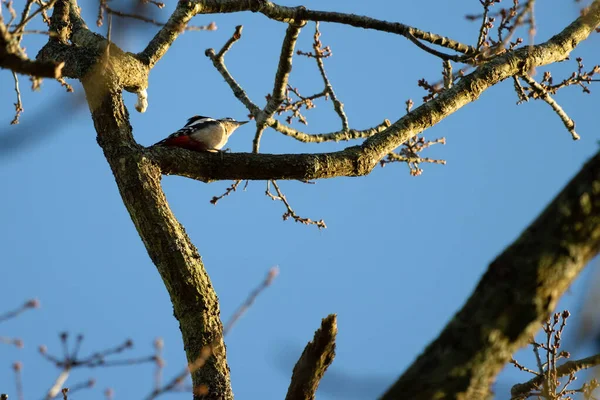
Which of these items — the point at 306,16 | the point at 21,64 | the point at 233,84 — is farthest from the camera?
the point at 233,84

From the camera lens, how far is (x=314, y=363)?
112 inches

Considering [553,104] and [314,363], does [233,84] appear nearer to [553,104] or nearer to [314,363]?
[553,104]

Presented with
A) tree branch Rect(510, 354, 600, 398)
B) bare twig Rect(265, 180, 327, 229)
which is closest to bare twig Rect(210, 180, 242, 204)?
bare twig Rect(265, 180, 327, 229)

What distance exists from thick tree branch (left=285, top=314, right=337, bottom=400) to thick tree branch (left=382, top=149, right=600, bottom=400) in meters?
0.98

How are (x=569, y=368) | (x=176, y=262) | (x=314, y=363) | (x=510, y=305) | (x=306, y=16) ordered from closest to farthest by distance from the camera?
(x=510, y=305) → (x=314, y=363) → (x=176, y=262) → (x=569, y=368) → (x=306, y=16)

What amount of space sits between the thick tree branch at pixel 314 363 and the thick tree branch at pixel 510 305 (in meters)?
0.98

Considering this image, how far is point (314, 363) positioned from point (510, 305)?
3.92 ft

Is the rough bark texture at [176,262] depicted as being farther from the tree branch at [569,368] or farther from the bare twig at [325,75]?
the bare twig at [325,75]

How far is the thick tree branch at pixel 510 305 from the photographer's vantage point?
1.81 m

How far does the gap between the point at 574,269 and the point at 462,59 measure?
88.3 inches

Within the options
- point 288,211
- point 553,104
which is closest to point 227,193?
point 288,211

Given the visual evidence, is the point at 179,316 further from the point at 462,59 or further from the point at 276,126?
the point at 276,126

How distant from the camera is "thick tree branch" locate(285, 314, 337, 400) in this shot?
283cm

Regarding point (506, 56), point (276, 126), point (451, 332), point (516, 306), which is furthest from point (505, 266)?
point (276, 126)
